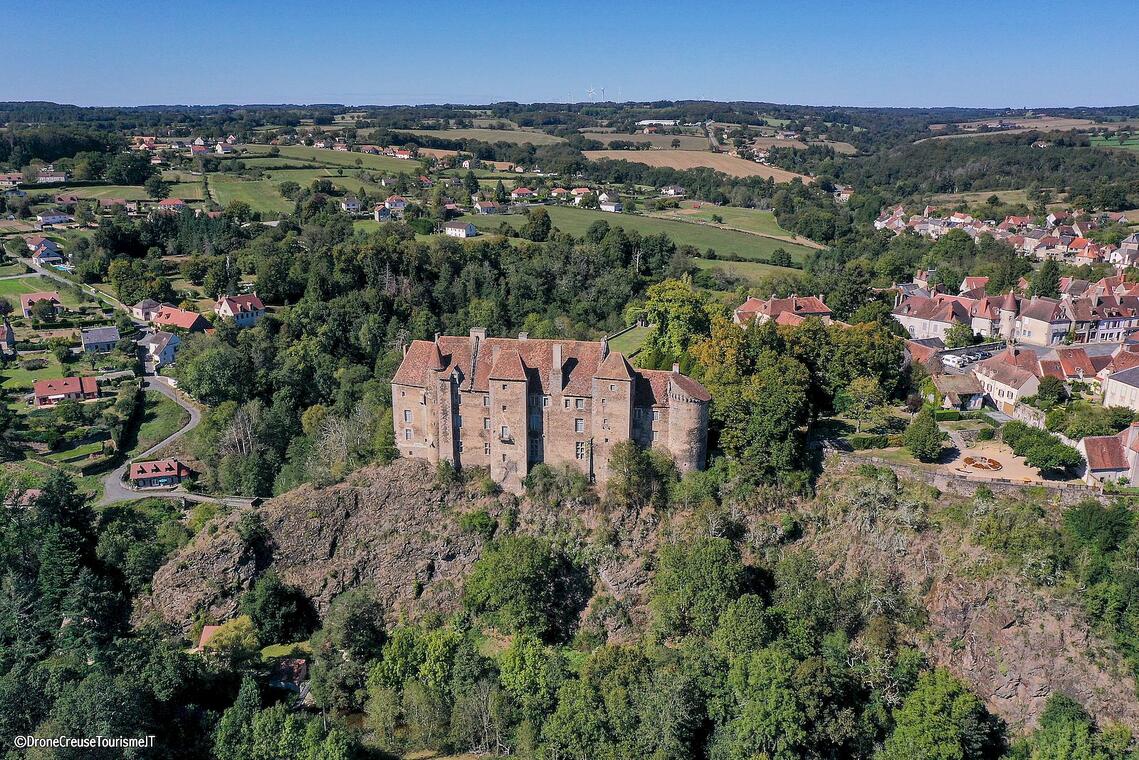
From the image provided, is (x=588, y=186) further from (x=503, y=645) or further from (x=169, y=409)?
(x=503, y=645)

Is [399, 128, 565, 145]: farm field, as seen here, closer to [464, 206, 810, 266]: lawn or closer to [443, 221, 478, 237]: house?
[464, 206, 810, 266]: lawn

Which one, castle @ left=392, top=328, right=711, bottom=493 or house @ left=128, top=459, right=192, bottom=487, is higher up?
castle @ left=392, top=328, right=711, bottom=493

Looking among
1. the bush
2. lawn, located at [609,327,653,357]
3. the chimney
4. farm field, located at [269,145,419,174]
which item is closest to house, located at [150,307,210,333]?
lawn, located at [609,327,653,357]

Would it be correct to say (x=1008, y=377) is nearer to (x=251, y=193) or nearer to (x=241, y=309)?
(x=241, y=309)

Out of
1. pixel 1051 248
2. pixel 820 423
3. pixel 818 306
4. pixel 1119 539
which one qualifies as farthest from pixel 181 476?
pixel 1051 248

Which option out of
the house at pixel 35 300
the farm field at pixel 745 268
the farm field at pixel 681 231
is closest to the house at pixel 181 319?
the house at pixel 35 300

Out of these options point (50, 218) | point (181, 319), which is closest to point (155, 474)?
point (181, 319)

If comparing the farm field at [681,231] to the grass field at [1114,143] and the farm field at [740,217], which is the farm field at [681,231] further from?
the grass field at [1114,143]
